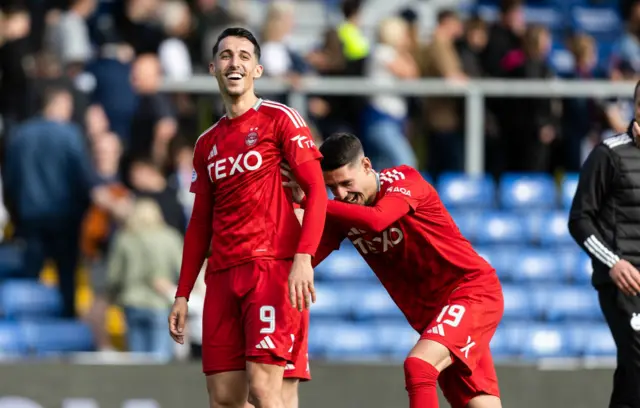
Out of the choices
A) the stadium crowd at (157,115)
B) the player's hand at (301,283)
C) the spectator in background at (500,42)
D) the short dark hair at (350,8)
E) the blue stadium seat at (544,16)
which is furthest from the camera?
the blue stadium seat at (544,16)

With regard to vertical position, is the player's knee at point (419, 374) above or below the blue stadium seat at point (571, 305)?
above

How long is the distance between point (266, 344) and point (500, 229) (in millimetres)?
6583

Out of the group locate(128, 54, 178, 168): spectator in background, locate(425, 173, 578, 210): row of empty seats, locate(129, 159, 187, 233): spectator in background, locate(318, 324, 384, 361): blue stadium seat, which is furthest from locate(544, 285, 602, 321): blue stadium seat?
locate(128, 54, 178, 168): spectator in background

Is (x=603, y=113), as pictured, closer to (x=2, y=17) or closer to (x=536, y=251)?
(x=536, y=251)

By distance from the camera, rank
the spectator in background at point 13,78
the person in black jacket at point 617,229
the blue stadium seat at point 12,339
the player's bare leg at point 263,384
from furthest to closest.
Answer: the spectator in background at point 13,78 < the blue stadium seat at point 12,339 < the person in black jacket at point 617,229 < the player's bare leg at point 263,384

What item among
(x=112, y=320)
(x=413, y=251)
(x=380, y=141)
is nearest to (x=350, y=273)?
(x=380, y=141)

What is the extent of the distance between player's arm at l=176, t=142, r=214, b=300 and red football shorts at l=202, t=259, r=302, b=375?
203 mm

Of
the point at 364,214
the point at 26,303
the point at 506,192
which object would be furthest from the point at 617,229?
the point at 26,303

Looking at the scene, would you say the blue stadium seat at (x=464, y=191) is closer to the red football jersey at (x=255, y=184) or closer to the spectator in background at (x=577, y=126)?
the spectator in background at (x=577, y=126)

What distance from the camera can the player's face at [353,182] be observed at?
7.31 metres

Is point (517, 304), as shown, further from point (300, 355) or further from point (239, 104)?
point (239, 104)

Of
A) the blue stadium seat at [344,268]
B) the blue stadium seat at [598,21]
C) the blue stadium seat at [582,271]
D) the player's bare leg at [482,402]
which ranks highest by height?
the blue stadium seat at [598,21]

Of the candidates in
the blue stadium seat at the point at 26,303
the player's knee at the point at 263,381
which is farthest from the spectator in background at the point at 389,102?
the player's knee at the point at 263,381

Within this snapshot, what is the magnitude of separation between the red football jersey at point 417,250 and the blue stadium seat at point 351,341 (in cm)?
421
